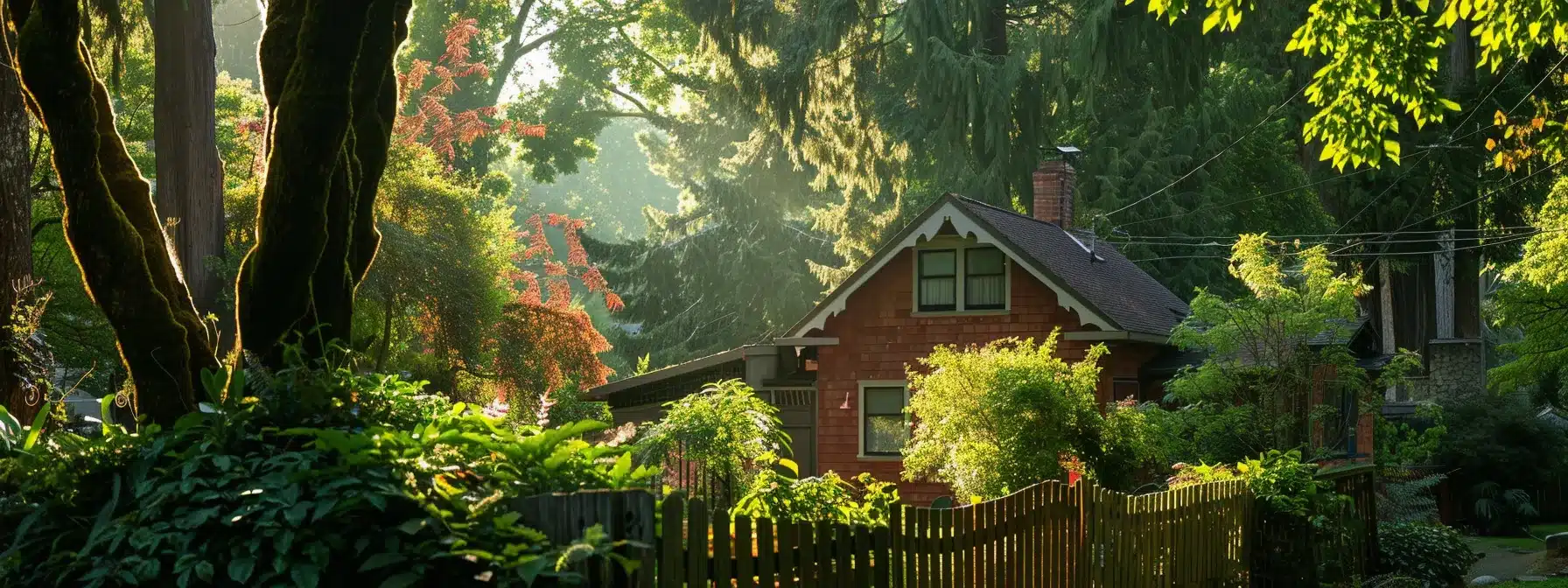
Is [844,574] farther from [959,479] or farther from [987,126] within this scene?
[987,126]

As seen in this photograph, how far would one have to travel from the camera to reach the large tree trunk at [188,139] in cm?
2038

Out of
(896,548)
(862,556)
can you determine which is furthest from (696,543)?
(896,548)

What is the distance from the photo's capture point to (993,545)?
8.26 m

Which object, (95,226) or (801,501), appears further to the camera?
(801,501)

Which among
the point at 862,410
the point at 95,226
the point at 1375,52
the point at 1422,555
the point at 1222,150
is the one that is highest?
the point at 1222,150

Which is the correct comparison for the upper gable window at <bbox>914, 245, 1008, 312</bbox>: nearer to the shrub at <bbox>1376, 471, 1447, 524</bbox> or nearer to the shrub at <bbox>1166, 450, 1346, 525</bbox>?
the shrub at <bbox>1376, 471, 1447, 524</bbox>

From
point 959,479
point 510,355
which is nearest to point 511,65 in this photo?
point 510,355

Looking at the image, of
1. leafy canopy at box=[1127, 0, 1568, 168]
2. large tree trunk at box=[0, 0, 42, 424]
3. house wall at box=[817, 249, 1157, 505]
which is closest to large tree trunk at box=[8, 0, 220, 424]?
large tree trunk at box=[0, 0, 42, 424]

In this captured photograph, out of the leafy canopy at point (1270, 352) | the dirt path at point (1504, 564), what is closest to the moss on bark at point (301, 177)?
the leafy canopy at point (1270, 352)

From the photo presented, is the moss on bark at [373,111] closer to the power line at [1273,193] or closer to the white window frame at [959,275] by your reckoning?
the white window frame at [959,275]

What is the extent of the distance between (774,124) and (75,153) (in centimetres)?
3326

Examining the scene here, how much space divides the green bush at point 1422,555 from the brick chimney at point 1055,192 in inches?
585

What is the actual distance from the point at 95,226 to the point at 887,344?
848 inches

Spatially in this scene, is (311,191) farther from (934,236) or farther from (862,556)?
(934,236)
